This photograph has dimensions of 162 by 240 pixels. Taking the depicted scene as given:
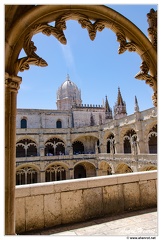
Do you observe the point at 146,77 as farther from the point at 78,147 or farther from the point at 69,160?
the point at 78,147

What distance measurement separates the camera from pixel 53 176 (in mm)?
28781

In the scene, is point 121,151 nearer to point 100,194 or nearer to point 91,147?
point 91,147

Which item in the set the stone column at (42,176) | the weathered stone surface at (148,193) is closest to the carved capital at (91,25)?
the weathered stone surface at (148,193)

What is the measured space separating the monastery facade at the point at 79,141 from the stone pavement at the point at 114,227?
47.0 ft

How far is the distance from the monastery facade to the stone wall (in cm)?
1360

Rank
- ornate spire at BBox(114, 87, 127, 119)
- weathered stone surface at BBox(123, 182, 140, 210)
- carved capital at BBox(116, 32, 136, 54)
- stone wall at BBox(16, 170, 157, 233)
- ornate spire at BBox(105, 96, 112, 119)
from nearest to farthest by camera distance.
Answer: carved capital at BBox(116, 32, 136, 54), stone wall at BBox(16, 170, 157, 233), weathered stone surface at BBox(123, 182, 140, 210), ornate spire at BBox(114, 87, 127, 119), ornate spire at BBox(105, 96, 112, 119)

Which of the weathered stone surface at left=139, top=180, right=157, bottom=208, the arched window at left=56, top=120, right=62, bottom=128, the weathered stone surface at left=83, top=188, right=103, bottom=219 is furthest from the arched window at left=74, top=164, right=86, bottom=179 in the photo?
the weathered stone surface at left=83, top=188, right=103, bottom=219

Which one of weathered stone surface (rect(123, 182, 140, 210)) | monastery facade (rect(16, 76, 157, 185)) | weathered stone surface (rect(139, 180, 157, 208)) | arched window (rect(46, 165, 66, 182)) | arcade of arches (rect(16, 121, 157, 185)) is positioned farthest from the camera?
arched window (rect(46, 165, 66, 182))

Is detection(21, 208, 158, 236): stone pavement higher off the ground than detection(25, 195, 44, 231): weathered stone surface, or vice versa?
detection(25, 195, 44, 231): weathered stone surface

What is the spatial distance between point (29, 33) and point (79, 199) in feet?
10.0

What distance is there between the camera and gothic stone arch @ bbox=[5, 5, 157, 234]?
6.50 feet

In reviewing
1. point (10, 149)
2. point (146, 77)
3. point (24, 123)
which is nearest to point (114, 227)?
point (10, 149)

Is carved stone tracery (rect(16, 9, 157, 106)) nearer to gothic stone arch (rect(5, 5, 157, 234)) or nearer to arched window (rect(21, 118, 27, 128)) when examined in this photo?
gothic stone arch (rect(5, 5, 157, 234))

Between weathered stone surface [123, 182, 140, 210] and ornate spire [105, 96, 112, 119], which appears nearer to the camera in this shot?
weathered stone surface [123, 182, 140, 210]
